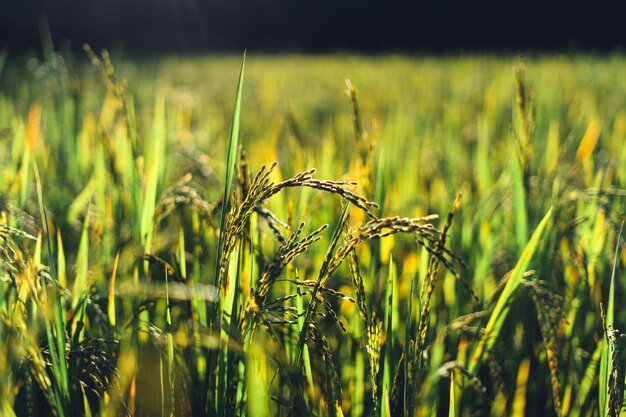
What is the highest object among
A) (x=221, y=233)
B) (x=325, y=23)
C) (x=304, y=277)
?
(x=325, y=23)

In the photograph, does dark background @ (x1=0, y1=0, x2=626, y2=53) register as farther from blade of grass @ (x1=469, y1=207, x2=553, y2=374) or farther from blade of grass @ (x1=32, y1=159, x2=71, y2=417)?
blade of grass @ (x1=32, y1=159, x2=71, y2=417)

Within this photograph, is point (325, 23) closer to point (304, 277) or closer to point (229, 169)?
point (304, 277)

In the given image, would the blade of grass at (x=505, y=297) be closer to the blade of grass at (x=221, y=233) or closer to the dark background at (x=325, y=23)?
the blade of grass at (x=221, y=233)

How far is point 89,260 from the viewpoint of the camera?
960mm

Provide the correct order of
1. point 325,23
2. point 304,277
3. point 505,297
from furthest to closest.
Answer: point 325,23 < point 304,277 < point 505,297

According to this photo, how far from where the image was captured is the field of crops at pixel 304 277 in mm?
546

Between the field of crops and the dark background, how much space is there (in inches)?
399

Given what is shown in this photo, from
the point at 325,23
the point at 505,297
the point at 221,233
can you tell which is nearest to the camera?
the point at 221,233

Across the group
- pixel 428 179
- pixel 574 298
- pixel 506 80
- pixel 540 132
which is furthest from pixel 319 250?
pixel 506 80

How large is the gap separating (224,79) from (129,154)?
3607 millimetres

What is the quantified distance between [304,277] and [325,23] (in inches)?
651

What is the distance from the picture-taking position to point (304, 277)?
92cm

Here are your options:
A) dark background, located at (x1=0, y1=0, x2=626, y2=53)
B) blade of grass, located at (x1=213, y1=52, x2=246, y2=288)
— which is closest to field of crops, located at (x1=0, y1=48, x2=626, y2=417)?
blade of grass, located at (x1=213, y1=52, x2=246, y2=288)

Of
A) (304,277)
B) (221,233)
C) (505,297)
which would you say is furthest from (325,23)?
(221,233)
